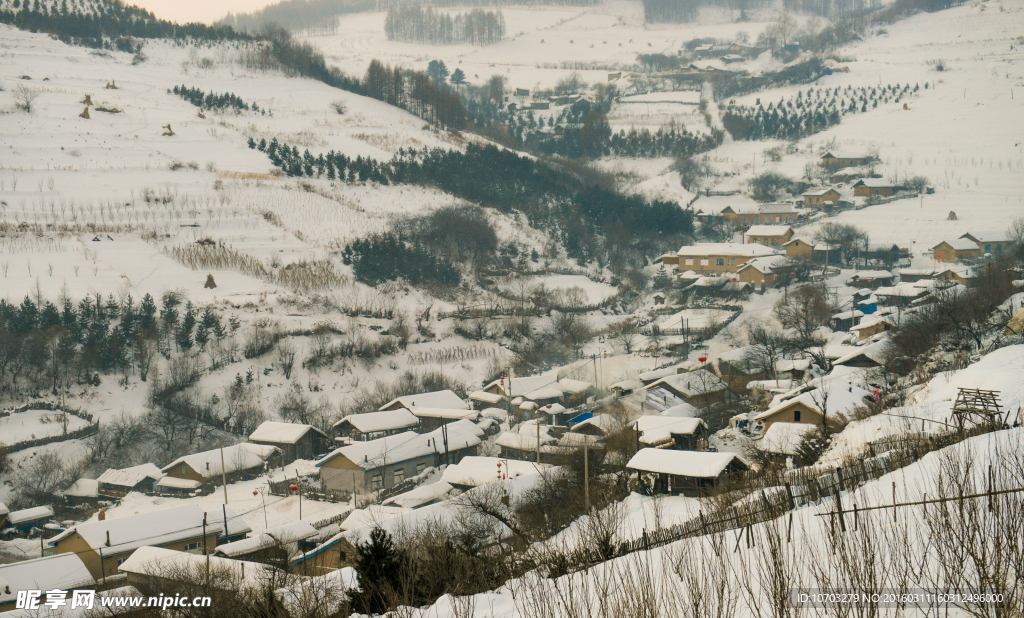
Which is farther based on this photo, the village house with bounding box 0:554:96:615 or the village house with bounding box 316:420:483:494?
the village house with bounding box 316:420:483:494

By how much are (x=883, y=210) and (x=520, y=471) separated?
38597mm

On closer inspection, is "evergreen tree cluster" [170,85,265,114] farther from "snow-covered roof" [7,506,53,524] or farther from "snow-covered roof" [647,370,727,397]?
"snow-covered roof" [647,370,727,397]

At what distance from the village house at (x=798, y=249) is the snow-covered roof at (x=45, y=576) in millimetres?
38424

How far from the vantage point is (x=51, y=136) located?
4278 cm

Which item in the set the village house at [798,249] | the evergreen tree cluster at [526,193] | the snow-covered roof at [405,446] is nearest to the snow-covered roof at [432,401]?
the snow-covered roof at [405,446]

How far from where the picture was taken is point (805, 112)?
6650 cm

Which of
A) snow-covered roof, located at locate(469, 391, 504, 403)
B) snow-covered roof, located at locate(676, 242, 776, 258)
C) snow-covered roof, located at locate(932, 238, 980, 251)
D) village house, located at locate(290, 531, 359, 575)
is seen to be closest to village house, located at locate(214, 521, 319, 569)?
village house, located at locate(290, 531, 359, 575)

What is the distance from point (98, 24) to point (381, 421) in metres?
53.4

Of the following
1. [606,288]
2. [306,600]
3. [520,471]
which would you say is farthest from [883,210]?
[306,600]

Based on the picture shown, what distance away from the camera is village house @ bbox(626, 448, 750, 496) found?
1705 centimetres

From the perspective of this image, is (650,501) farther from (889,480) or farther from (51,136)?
(51,136)

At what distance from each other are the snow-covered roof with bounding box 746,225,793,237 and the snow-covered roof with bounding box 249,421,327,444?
1253 inches

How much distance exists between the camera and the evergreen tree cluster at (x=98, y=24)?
2281 inches

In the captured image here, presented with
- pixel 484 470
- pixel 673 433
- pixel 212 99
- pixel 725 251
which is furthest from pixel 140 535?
pixel 212 99
